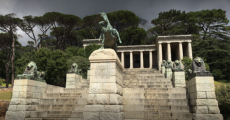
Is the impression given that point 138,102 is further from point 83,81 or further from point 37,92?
point 83,81

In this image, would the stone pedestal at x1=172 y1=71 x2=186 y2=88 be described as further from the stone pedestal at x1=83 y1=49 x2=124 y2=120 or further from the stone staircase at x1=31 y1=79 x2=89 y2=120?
the stone pedestal at x1=83 y1=49 x2=124 y2=120

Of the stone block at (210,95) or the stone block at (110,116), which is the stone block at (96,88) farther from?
the stone block at (210,95)

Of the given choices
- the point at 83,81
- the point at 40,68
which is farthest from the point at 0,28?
the point at 83,81

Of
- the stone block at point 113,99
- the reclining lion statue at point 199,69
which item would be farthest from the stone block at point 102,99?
the reclining lion statue at point 199,69

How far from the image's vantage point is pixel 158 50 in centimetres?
3622

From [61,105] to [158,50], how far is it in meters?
29.9

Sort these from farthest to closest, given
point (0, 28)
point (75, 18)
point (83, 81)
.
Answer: point (75, 18), point (0, 28), point (83, 81)

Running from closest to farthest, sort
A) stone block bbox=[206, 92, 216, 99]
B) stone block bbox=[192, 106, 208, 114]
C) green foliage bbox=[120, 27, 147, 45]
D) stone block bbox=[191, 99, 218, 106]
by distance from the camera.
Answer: stone block bbox=[192, 106, 208, 114], stone block bbox=[191, 99, 218, 106], stone block bbox=[206, 92, 216, 99], green foliage bbox=[120, 27, 147, 45]

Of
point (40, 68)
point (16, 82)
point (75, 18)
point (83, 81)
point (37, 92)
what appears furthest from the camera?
point (75, 18)

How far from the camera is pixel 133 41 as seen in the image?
48438mm

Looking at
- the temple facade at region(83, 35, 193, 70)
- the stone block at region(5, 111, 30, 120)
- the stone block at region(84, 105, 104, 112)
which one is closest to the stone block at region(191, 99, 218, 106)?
the stone block at region(84, 105, 104, 112)

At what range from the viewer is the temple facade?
3528 cm

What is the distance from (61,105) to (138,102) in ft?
13.8

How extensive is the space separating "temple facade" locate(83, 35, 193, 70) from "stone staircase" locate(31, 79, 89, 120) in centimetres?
2783
